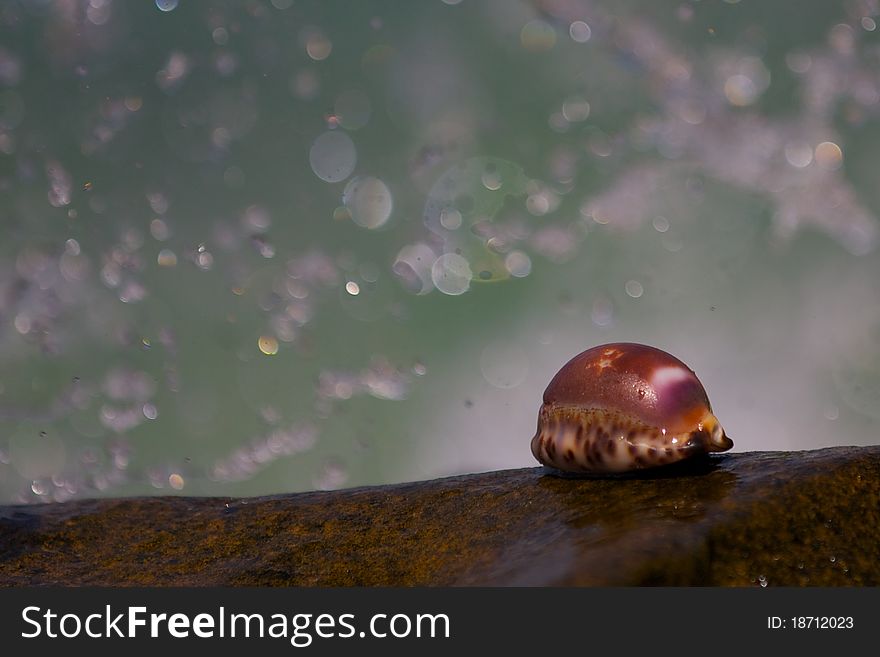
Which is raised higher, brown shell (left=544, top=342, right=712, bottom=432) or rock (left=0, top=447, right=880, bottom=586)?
brown shell (left=544, top=342, right=712, bottom=432)

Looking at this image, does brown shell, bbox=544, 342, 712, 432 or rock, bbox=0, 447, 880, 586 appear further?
brown shell, bbox=544, 342, 712, 432

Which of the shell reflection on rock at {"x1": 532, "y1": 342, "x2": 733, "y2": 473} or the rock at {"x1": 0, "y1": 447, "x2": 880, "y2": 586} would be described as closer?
the rock at {"x1": 0, "y1": 447, "x2": 880, "y2": 586}

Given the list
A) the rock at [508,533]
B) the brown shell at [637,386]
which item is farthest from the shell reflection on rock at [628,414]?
the rock at [508,533]

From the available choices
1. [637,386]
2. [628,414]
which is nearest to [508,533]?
[628,414]

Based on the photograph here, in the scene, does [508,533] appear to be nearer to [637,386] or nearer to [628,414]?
[628,414]

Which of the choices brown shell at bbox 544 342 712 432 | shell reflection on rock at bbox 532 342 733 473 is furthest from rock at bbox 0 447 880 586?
brown shell at bbox 544 342 712 432

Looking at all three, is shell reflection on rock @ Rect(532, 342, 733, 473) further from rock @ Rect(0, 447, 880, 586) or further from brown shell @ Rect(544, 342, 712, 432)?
rock @ Rect(0, 447, 880, 586)
